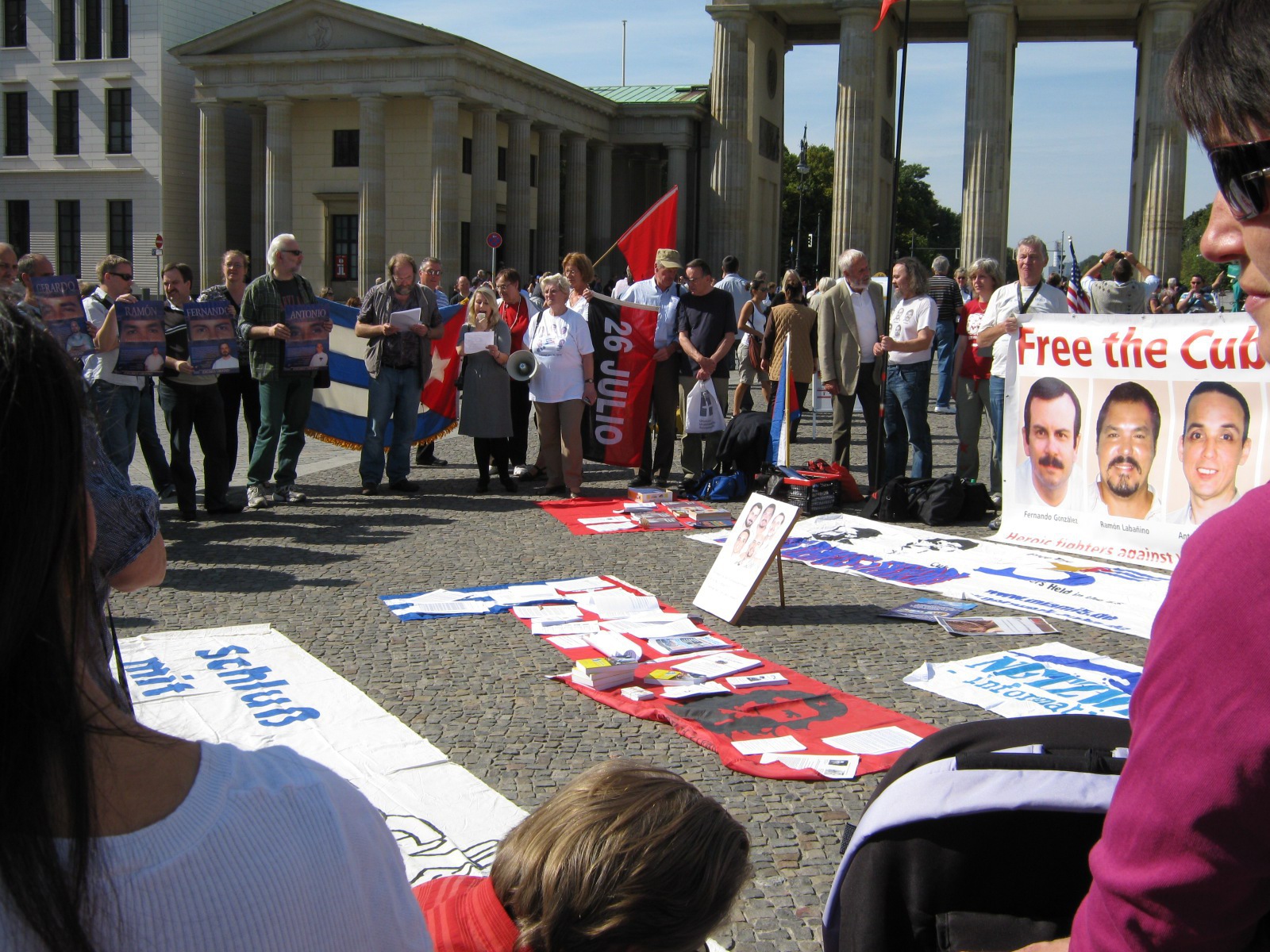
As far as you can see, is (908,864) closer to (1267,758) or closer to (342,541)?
(1267,758)

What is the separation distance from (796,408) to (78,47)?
180ft

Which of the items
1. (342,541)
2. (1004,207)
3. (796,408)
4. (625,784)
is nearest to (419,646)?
(342,541)

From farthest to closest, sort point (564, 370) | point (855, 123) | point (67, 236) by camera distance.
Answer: point (67, 236) < point (855, 123) < point (564, 370)

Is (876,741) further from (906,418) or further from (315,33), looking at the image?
(315,33)

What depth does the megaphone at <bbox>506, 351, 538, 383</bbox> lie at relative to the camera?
36.6 ft

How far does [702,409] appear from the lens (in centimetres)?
1128

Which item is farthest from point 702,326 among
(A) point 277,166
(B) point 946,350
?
(A) point 277,166

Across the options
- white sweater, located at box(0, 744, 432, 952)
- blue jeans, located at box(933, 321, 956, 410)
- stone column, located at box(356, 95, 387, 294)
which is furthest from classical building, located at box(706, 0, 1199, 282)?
white sweater, located at box(0, 744, 432, 952)

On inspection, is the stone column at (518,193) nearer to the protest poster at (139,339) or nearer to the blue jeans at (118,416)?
the protest poster at (139,339)

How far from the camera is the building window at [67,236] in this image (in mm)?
57250

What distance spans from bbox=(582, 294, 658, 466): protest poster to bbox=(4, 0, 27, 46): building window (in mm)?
57019

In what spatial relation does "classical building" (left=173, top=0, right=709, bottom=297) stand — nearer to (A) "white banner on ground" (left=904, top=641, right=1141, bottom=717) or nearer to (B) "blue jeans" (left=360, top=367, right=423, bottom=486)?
(B) "blue jeans" (left=360, top=367, right=423, bottom=486)

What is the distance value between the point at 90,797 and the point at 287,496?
995 centimetres

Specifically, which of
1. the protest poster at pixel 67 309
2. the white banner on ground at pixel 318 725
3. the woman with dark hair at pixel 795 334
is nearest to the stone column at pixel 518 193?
the woman with dark hair at pixel 795 334
